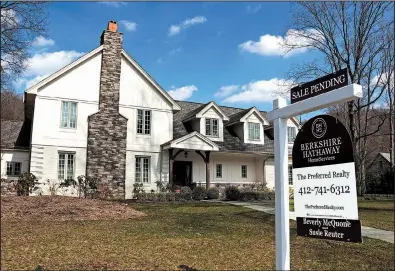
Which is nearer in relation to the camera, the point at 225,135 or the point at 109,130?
the point at 109,130

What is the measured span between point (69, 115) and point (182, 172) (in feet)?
26.9

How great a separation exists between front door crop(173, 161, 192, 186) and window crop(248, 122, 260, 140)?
5.50 metres

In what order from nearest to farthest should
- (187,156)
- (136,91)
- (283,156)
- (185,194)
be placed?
(283,156) < (185,194) < (136,91) < (187,156)

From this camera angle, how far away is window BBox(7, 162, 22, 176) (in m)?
24.3

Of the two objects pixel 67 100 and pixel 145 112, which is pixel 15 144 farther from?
pixel 145 112

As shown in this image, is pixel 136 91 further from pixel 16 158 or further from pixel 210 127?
pixel 16 158

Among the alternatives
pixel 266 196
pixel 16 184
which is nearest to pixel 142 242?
pixel 16 184

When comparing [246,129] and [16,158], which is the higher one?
[246,129]

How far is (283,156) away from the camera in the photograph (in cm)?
521

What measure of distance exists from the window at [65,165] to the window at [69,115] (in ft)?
5.50

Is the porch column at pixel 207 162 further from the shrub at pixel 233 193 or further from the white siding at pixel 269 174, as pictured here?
the white siding at pixel 269 174

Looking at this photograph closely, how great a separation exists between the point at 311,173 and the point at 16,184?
1849cm

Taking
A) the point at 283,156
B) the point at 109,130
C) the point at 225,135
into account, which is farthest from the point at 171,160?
the point at 283,156

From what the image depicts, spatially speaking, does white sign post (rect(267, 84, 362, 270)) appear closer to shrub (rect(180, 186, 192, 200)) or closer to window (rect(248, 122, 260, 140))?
shrub (rect(180, 186, 192, 200))
